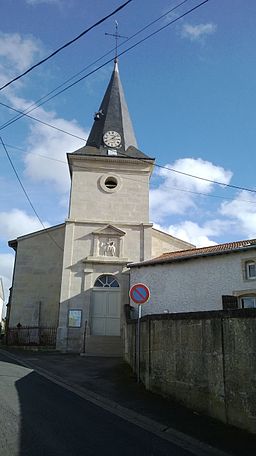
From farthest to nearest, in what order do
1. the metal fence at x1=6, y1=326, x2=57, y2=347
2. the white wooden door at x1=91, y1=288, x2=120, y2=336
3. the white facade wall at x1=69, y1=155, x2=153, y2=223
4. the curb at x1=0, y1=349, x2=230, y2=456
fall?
the white facade wall at x1=69, y1=155, x2=153, y2=223 < the metal fence at x1=6, y1=326, x2=57, y2=347 < the white wooden door at x1=91, y1=288, x2=120, y2=336 < the curb at x1=0, y1=349, x2=230, y2=456

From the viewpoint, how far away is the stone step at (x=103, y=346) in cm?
1794

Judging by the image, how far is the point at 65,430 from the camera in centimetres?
535

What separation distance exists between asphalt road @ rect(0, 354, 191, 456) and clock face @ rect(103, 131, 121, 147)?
1814 cm

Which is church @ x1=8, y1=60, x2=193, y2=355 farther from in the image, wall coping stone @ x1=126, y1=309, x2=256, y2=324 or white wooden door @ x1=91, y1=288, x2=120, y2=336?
wall coping stone @ x1=126, y1=309, x2=256, y2=324

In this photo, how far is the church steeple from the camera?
23.7m

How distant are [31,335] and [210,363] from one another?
16.5 metres

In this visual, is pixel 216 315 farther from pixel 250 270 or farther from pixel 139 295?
pixel 250 270

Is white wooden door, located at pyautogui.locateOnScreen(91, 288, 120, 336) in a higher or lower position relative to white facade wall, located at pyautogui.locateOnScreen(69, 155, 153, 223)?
lower

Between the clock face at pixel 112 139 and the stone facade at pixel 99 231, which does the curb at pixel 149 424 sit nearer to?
the stone facade at pixel 99 231

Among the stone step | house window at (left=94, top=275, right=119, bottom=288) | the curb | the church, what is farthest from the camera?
house window at (left=94, top=275, right=119, bottom=288)

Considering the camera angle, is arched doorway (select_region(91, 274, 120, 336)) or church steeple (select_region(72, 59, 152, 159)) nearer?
arched doorway (select_region(91, 274, 120, 336))

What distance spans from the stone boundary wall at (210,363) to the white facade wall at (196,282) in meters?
6.60

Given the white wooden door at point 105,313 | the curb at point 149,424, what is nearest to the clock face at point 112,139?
the white wooden door at point 105,313

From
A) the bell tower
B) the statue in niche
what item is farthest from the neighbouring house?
the statue in niche
